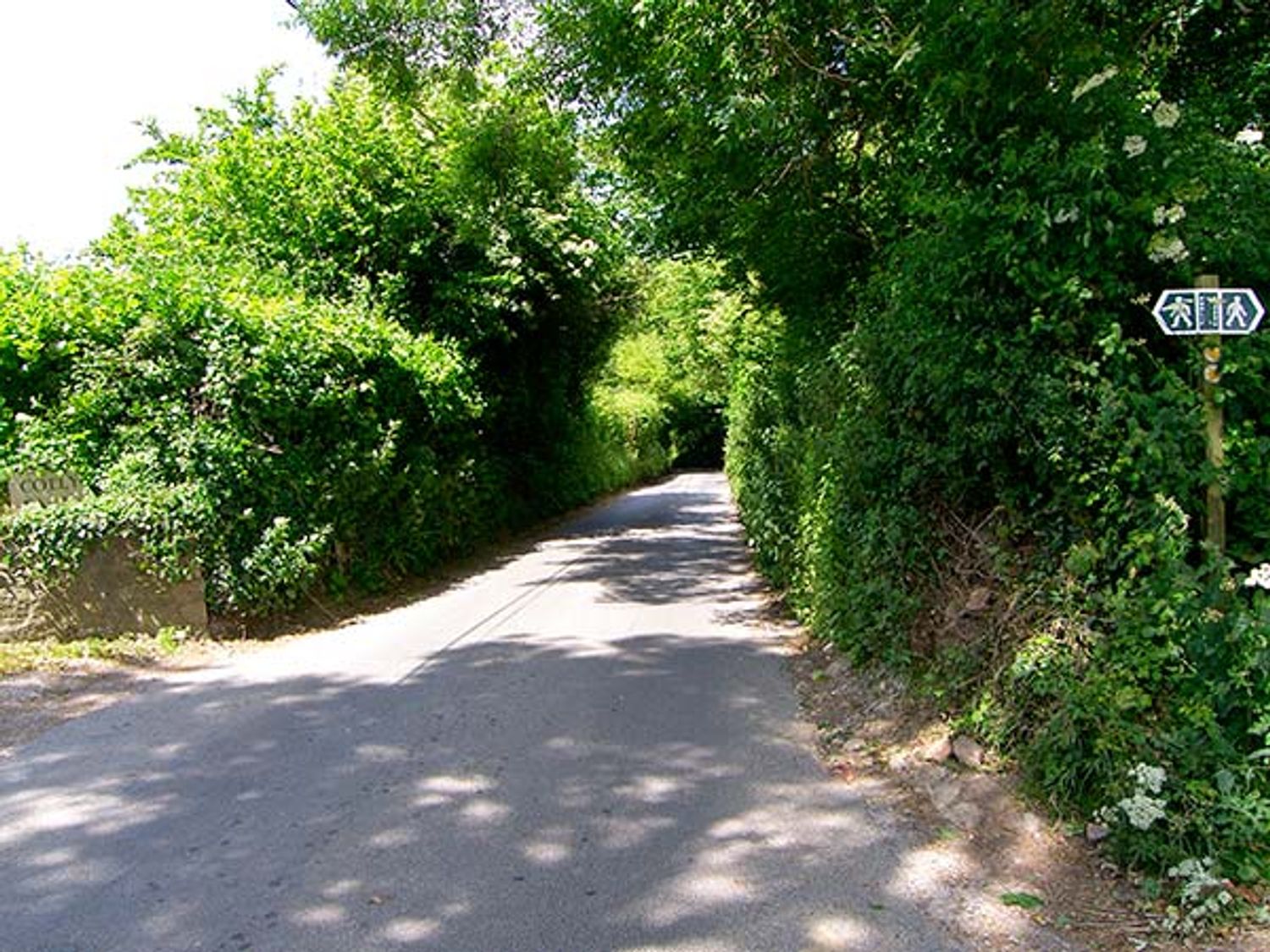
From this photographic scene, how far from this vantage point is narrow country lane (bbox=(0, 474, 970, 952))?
3557 millimetres

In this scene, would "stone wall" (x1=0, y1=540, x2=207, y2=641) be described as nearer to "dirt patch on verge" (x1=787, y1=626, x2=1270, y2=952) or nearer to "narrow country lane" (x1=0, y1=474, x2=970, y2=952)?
"narrow country lane" (x1=0, y1=474, x2=970, y2=952)

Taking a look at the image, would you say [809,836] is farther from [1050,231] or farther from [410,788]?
[1050,231]

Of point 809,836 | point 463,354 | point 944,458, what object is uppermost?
point 463,354

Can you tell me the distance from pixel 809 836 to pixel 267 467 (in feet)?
24.4

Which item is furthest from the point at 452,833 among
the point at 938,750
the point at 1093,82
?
the point at 1093,82

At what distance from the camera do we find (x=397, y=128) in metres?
15.0

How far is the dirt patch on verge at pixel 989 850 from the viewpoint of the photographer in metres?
3.30

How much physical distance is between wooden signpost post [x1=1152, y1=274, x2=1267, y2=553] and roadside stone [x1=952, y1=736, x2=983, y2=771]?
147cm

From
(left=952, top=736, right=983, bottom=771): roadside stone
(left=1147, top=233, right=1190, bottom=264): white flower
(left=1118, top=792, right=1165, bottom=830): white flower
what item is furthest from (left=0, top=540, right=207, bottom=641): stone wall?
(left=1147, top=233, right=1190, bottom=264): white flower

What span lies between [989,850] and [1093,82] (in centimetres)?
364

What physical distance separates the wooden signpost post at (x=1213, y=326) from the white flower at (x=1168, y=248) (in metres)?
0.23

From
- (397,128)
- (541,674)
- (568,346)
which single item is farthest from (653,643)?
(568,346)

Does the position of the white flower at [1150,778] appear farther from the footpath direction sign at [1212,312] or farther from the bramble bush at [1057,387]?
the footpath direction sign at [1212,312]

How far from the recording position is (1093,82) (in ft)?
15.0
